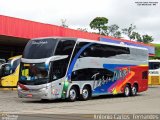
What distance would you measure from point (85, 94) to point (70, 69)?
87.0 inches

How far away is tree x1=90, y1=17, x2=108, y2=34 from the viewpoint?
302 feet

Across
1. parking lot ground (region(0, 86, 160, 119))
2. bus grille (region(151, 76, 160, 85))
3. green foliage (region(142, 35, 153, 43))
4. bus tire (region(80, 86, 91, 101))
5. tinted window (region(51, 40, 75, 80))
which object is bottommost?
parking lot ground (region(0, 86, 160, 119))

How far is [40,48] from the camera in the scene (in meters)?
21.5

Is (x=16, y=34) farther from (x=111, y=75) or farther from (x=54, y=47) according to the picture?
(x=54, y=47)

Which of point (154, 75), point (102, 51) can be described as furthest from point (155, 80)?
point (102, 51)

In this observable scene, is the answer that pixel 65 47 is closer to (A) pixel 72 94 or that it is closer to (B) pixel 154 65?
(A) pixel 72 94

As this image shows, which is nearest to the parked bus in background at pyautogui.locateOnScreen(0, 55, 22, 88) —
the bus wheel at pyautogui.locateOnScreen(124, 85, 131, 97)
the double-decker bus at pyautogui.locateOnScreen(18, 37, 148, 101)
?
the bus wheel at pyautogui.locateOnScreen(124, 85, 131, 97)

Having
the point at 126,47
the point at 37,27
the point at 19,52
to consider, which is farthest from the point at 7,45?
the point at 126,47

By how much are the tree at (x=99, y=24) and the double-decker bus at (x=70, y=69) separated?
2569 inches

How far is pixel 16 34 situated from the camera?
3272cm

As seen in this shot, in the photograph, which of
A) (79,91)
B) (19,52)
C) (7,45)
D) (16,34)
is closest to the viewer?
(79,91)

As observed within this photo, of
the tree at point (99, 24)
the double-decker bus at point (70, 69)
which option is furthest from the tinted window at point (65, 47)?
the tree at point (99, 24)

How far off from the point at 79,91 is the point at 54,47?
3.09 meters

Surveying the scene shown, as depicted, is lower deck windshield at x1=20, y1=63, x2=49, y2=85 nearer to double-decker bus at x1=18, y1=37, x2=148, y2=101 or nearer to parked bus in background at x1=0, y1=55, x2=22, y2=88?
double-decker bus at x1=18, y1=37, x2=148, y2=101
